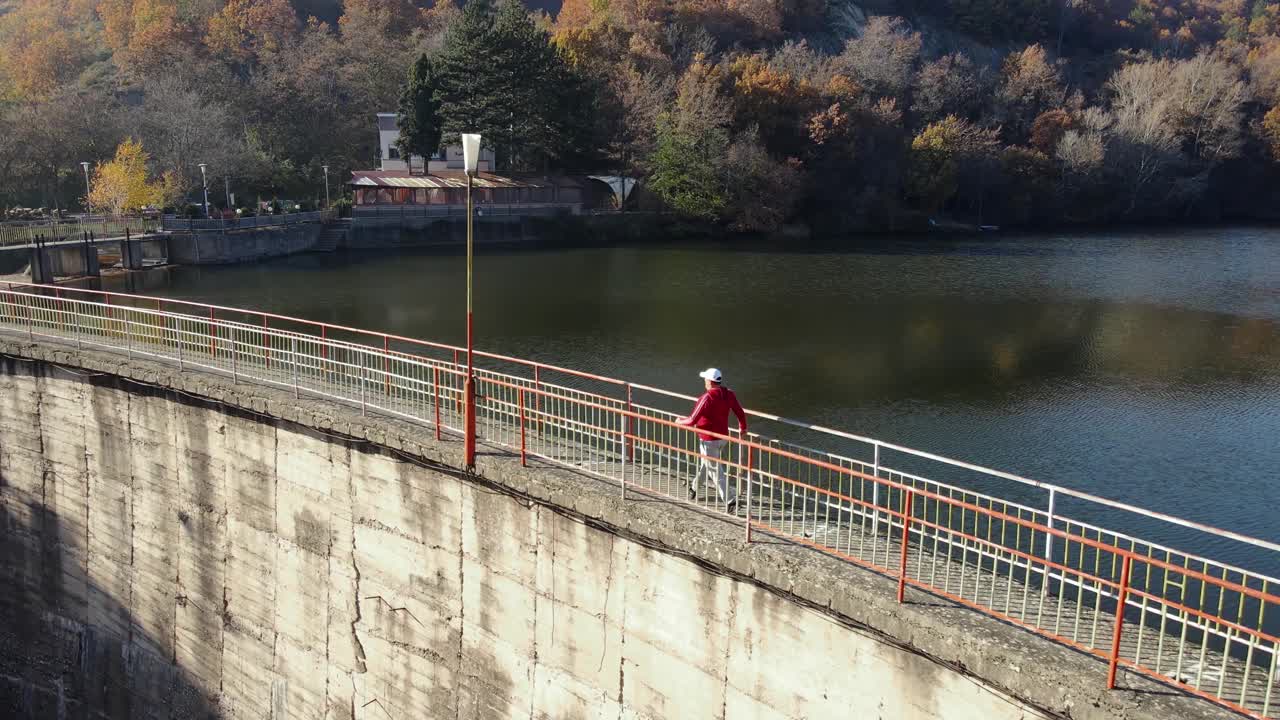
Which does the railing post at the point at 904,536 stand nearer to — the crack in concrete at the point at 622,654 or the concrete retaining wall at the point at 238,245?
the crack in concrete at the point at 622,654

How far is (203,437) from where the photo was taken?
44.2ft

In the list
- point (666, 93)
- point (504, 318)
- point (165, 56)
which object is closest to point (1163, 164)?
point (666, 93)

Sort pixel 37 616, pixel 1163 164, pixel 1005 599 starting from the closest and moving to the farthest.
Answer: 1. pixel 1005 599
2. pixel 37 616
3. pixel 1163 164

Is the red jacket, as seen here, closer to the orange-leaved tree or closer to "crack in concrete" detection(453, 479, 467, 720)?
"crack in concrete" detection(453, 479, 467, 720)

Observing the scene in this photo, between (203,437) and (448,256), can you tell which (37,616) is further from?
(448,256)

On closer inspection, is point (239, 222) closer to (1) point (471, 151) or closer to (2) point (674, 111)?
(2) point (674, 111)

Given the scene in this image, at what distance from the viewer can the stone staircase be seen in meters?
57.0

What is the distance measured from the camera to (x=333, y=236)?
57.8 metres

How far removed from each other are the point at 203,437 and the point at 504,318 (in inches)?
824

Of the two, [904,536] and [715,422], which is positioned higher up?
[715,422]

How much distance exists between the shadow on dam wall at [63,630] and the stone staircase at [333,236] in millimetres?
42650

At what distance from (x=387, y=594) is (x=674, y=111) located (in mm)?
Answer: 61380


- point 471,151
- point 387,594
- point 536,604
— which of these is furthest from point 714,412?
point 387,594

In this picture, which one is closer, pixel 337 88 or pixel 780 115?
pixel 780 115
